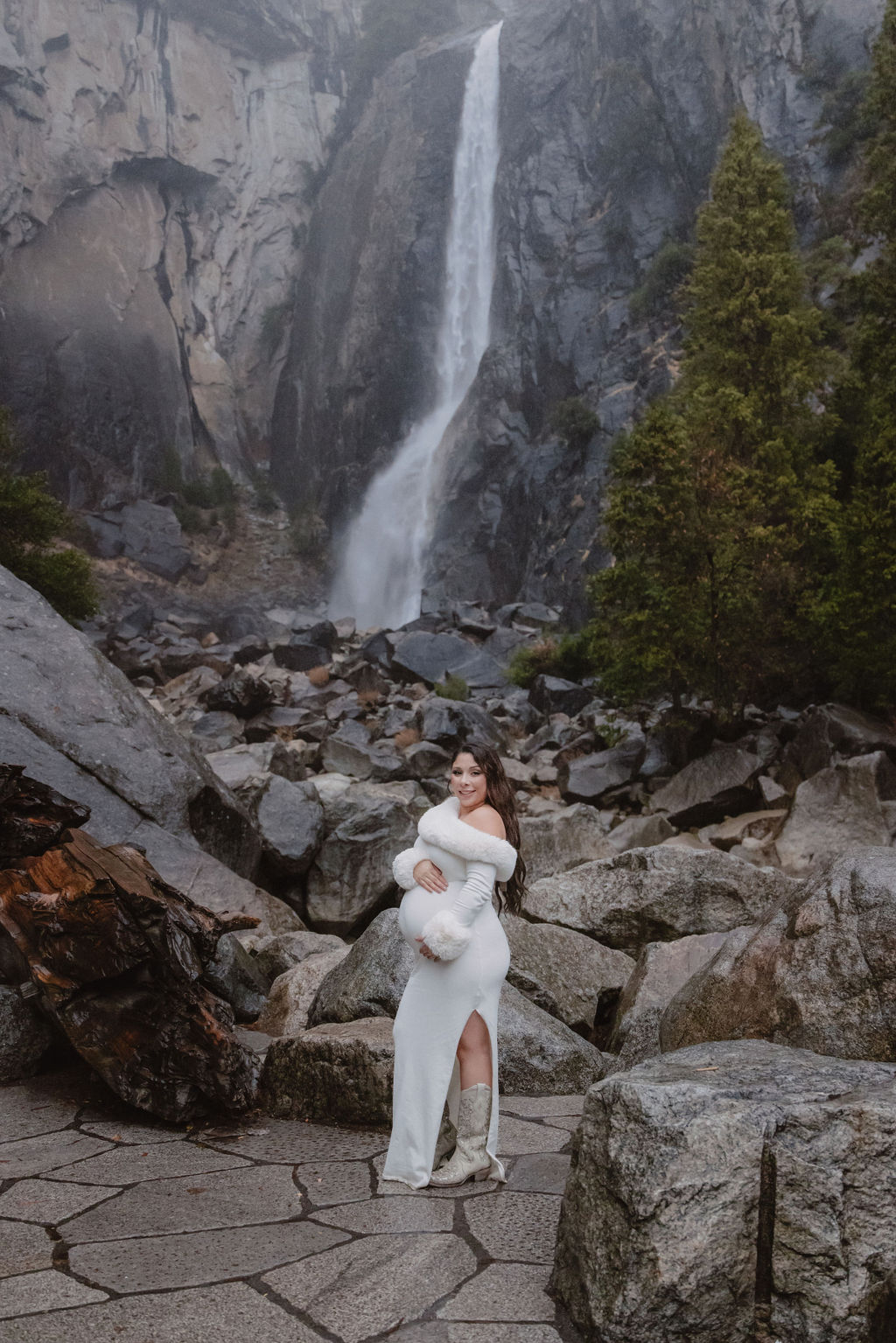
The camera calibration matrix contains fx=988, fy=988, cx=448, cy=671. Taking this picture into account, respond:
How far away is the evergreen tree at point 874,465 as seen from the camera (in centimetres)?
1449

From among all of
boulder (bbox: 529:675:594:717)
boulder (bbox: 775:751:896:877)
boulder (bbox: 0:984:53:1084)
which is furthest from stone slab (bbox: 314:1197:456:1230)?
boulder (bbox: 529:675:594:717)

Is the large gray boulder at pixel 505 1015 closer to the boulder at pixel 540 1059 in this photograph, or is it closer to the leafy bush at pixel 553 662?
the boulder at pixel 540 1059

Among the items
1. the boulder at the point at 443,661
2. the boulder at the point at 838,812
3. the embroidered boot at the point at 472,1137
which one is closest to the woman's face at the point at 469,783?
the embroidered boot at the point at 472,1137

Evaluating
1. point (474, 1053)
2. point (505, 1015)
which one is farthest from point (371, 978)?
point (474, 1053)

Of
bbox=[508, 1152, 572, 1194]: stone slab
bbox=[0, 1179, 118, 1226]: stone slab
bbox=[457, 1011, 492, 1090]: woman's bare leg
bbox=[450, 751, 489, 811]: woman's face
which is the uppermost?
bbox=[450, 751, 489, 811]: woman's face

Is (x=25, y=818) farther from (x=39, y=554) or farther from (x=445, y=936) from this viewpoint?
(x=39, y=554)

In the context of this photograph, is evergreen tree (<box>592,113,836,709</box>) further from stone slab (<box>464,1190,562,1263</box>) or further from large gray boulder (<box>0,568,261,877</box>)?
stone slab (<box>464,1190,562,1263</box>)

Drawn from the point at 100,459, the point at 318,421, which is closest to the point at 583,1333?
the point at 100,459

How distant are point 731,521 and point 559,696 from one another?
811 centimetres

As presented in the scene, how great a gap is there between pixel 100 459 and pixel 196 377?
28.4 feet

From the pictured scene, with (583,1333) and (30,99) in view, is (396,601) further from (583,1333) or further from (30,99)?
(583,1333)

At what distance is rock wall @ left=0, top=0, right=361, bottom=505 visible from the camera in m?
39.7

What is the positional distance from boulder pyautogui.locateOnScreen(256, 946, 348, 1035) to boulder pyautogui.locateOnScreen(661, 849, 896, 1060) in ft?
8.74

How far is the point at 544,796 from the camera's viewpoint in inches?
617
